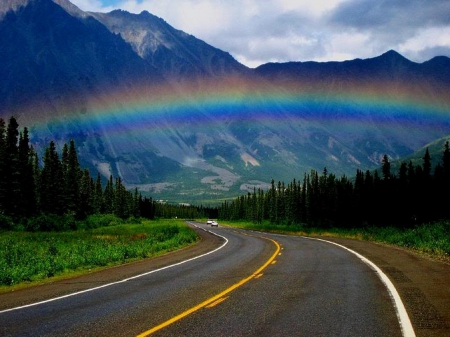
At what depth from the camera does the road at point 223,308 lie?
7945 mm

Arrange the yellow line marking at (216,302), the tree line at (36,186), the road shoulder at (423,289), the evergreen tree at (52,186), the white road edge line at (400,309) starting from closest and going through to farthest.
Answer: the white road edge line at (400,309) → the road shoulder at (423,289) → the yellow line marking at (216,302) → the tree line at (36,186) → the evergreen tree at (52,186)

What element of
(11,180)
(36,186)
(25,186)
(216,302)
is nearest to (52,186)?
(36,186)

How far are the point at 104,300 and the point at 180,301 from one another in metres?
2.05

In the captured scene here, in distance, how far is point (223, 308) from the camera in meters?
9.70

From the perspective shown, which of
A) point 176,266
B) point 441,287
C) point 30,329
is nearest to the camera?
point 30,329

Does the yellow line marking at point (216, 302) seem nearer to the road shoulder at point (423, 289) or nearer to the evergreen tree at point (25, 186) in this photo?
the road shoulder at point (423, 289)

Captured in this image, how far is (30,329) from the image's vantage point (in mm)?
8172

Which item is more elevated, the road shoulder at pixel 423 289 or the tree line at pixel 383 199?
the tree line at pixel 383 199

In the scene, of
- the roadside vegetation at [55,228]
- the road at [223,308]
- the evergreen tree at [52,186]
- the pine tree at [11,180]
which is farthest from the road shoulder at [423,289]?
the evergreen tree at [52,186]

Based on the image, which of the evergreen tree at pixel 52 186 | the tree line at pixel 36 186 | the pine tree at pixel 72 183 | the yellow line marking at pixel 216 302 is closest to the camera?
the yellow line marking at pixel 216 302

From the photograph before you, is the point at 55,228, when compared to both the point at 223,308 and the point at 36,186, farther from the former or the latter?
the point at 223,308

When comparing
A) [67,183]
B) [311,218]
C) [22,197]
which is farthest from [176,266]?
[311,218]

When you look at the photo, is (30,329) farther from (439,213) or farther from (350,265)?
(439,213)

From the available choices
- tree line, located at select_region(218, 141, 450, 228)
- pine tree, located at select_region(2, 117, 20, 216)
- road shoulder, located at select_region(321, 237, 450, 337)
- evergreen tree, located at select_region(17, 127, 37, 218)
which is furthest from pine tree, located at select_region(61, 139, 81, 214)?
road shoulder, located at select_region(321, 237, 450, 337)
